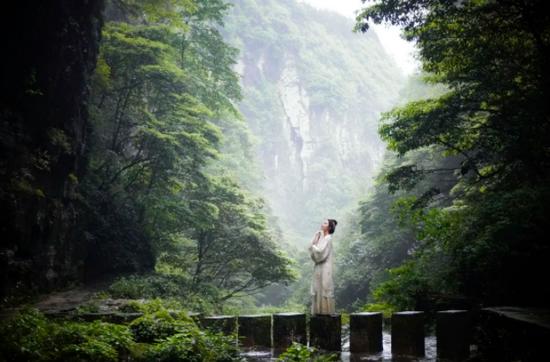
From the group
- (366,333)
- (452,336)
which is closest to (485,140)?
(452,336)

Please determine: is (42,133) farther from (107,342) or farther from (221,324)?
(107,342)

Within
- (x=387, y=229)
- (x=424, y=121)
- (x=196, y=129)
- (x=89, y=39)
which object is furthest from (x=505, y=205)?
(x=387, y=229)

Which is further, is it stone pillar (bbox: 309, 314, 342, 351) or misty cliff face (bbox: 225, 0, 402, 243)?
misty cliff face (bbox: 225, 0, 402, 243)

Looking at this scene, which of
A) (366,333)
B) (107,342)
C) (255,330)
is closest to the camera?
(107,342)

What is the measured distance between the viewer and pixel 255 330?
8.10 m

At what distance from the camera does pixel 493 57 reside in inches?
442

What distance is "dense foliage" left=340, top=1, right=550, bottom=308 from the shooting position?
7.84m

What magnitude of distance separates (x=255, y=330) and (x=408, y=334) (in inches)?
104

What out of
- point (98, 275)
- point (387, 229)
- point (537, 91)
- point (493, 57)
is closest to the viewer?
point (537, 91)

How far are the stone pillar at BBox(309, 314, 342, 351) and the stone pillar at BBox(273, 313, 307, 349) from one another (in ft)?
0.63

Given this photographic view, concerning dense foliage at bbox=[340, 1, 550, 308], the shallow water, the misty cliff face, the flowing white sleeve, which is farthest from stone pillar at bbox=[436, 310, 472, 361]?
the misty cliff face

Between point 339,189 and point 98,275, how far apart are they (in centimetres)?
7575

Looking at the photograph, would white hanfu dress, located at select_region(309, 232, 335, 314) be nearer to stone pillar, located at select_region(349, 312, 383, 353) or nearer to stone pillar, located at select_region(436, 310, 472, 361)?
stone pillar, located at select_region(349, 312, 383, 353)

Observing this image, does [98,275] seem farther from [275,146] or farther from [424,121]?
[275,146]
